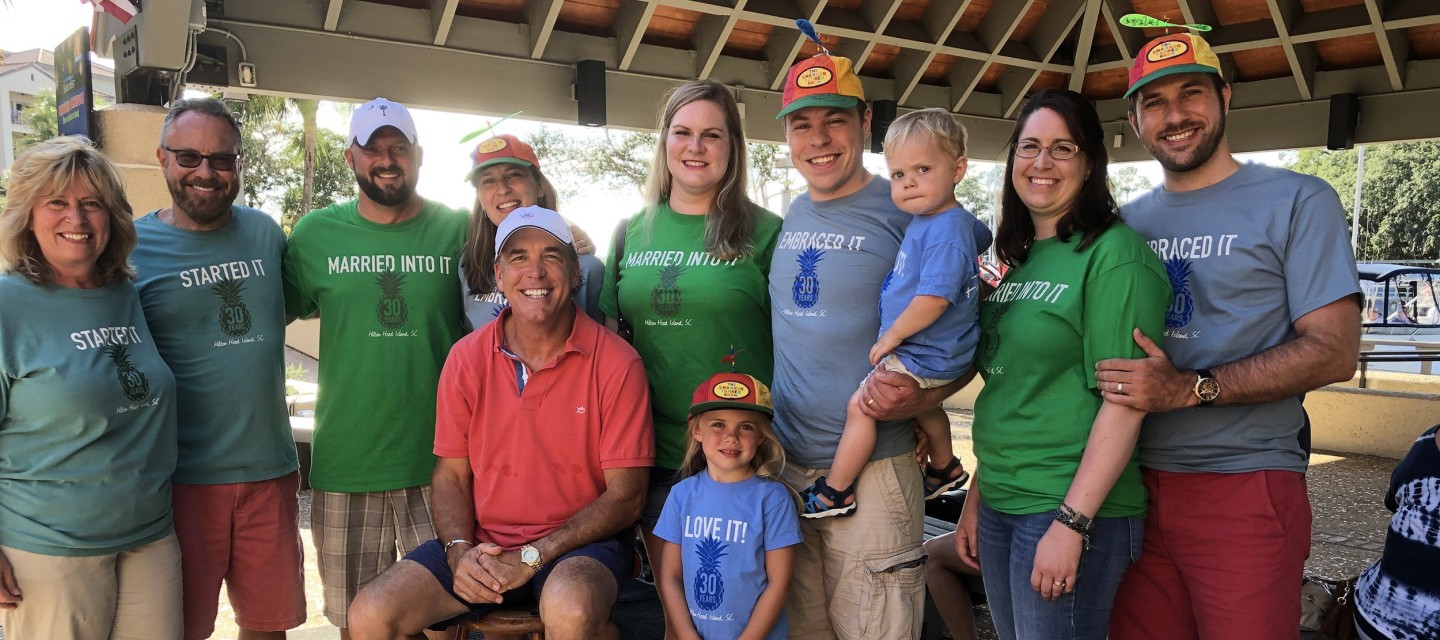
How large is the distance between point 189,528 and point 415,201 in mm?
1439

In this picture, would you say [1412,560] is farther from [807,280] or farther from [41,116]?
[41,116]

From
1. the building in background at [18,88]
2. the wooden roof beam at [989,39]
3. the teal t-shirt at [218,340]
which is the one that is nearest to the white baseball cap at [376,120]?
the teal t-shirt at [218,340]

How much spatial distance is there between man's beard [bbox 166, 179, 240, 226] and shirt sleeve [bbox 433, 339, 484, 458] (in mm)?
1034

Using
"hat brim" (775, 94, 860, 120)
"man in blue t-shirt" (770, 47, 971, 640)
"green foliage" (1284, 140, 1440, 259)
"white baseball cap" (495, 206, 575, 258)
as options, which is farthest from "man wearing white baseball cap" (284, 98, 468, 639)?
"green foliage" (1284, 140, 1440, 259)

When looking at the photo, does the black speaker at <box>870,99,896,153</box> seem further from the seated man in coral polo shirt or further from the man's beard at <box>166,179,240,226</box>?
the man's beard at <box>166,179,240,226</box>

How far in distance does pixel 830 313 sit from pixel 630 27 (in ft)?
16.4

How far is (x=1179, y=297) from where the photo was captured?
251 cm

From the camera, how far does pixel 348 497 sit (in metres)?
3.44

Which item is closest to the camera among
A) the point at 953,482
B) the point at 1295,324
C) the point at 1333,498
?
the point at 1295,324

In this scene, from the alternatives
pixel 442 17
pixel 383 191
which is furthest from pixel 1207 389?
pixel 442 17

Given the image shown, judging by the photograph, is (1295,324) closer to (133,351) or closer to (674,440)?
(674,440)

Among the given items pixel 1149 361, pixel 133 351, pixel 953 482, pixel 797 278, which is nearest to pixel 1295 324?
pixel 1149 361

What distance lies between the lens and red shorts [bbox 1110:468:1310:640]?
2365 mm

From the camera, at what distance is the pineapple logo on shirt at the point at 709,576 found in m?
2.77
